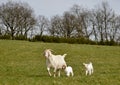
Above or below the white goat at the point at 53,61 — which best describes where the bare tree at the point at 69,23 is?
above

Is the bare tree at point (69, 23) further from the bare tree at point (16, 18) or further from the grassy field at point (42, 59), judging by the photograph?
the grassy field at point (42, 59)

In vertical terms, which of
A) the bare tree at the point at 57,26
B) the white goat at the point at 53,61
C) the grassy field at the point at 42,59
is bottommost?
the grassy field at the point at 42,59

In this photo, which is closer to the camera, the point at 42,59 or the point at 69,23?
the point at 42,59

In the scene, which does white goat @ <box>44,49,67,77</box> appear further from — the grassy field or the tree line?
the tree line

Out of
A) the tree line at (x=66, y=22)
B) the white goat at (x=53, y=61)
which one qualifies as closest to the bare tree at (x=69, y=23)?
the tree line at (x=66, y=22)

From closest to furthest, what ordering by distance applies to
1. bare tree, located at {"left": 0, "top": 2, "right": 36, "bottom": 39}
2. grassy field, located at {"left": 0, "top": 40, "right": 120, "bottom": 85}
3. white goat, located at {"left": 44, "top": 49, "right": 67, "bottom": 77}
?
white goat, located at {"left": 44, "top": 49, "right": 67, "bottom": 77} → grassy field, located at {"left": 0, "top": 40, "right": 120, "bottom": 85} → bare tree, located at {"left": 0, "top": 2, "right": 36, "bottom": 39}

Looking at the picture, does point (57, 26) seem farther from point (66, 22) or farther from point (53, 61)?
point (53, 61)

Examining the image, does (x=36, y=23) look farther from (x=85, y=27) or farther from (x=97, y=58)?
(x=97, y=58)

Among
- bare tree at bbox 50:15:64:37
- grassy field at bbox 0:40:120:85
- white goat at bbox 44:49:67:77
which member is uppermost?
bare tree at bbox 50:15:64:37

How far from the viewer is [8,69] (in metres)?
26.9

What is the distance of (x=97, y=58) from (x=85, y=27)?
205ft

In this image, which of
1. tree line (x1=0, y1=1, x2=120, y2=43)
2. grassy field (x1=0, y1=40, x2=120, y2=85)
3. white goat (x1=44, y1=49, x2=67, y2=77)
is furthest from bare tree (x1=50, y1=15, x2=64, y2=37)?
white goat (x1=44, y1=49, x2=67, y2=77)

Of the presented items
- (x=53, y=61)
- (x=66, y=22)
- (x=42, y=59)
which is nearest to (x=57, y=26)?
(x=66, y=22)

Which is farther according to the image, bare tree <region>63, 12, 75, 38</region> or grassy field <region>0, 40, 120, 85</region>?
bare tree <region>63, 12, 75, 38</region>
